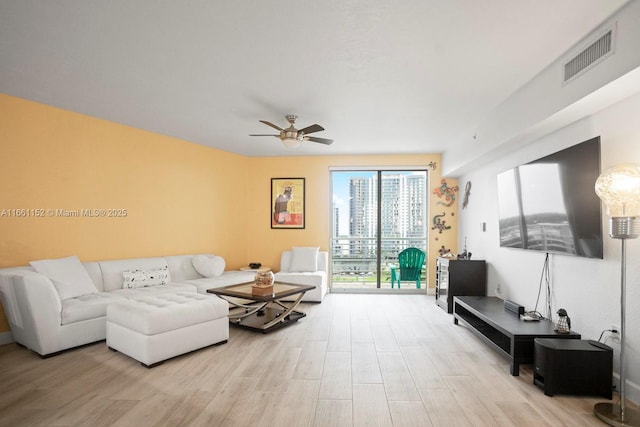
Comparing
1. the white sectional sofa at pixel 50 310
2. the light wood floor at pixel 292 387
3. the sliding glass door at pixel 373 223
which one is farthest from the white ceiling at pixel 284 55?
the light wood floor at pixel 292 387

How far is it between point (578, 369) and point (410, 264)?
4056 millimetres

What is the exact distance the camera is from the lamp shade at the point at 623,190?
2213 mm

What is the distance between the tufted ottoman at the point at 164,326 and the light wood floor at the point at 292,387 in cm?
12

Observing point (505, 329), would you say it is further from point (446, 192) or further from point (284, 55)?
point (446, 192)

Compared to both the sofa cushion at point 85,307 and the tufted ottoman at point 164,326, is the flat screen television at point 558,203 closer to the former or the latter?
the tufted ottoman at point 164,326

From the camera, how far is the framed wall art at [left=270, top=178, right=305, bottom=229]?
6.79m

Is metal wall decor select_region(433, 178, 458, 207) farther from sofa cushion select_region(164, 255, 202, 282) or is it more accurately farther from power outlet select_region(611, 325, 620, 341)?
sofa cushion select_region(164, 255, 202, 282)

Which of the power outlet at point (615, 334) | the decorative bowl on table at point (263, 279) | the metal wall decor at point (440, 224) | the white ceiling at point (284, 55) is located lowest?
the power outlet at point (615, 334)

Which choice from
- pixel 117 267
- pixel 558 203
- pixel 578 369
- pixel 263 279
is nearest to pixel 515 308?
pixel 578 369

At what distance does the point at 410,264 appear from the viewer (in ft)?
21.6

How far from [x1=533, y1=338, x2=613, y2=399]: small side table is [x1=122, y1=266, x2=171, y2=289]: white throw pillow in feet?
14.6

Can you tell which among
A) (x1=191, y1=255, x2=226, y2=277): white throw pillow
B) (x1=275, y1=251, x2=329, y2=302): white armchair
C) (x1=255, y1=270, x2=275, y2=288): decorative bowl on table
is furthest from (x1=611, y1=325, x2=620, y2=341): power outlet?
(x1=191, y1=255, x2=226, y2=277): white throw pillow

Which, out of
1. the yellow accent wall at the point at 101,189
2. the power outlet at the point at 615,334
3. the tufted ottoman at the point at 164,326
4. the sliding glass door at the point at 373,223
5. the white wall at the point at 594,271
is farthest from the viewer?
the sliding glass door at the point at 373,223

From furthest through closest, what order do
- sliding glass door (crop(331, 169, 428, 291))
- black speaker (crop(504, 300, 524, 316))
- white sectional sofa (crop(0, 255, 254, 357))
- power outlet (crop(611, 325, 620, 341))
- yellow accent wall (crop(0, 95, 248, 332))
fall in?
sliding glass door (crop(331, 169, 428, 291)) < yellow accent wall (crop(0, 95, 248, 332)) < black speaker (crop(504, 300, 524, 316)) < white sectional sofa (crop(0, 255, 254, 357)) < power outlet (crop(611, 325, 620, 341))
